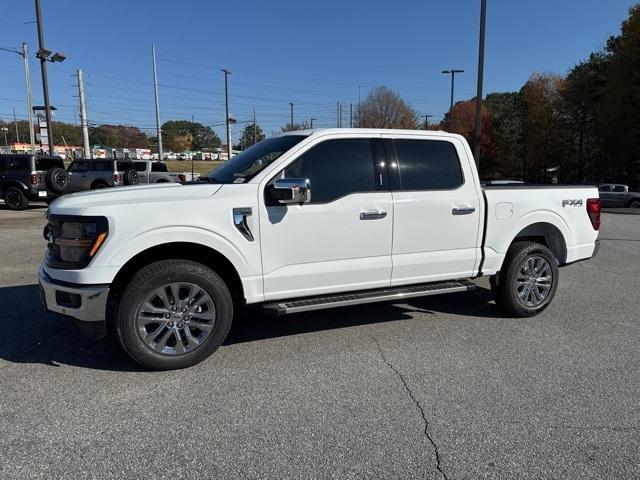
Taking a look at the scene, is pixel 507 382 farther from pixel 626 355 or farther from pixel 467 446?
pixel 626 355

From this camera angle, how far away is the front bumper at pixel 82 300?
12.2 ft

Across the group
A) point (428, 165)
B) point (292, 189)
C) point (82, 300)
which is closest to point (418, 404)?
point (292, 189)

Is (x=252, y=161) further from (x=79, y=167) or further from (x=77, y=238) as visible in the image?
(x=79, y=167)

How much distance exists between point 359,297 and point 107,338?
2.40 meters

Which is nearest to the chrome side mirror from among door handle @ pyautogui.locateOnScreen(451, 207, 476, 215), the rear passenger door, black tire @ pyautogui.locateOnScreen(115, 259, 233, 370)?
black tire @ pyautogui.locateOnScreen(115, 259, 233, 370)

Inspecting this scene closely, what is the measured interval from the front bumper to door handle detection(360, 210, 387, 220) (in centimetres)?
217

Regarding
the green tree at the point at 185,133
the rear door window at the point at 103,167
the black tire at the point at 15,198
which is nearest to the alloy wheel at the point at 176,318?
the black tire at the point at 15,198

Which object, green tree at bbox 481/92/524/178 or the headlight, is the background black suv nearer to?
the headlight

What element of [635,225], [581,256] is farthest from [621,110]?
[581,256]

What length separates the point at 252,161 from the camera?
15.4 ft

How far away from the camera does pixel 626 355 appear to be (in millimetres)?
4406

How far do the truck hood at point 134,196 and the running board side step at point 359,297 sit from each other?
3.61ft

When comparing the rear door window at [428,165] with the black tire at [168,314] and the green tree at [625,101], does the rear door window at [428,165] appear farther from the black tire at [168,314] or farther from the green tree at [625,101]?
the green tree at [625,101]

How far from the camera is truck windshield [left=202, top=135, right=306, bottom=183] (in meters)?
4.43
